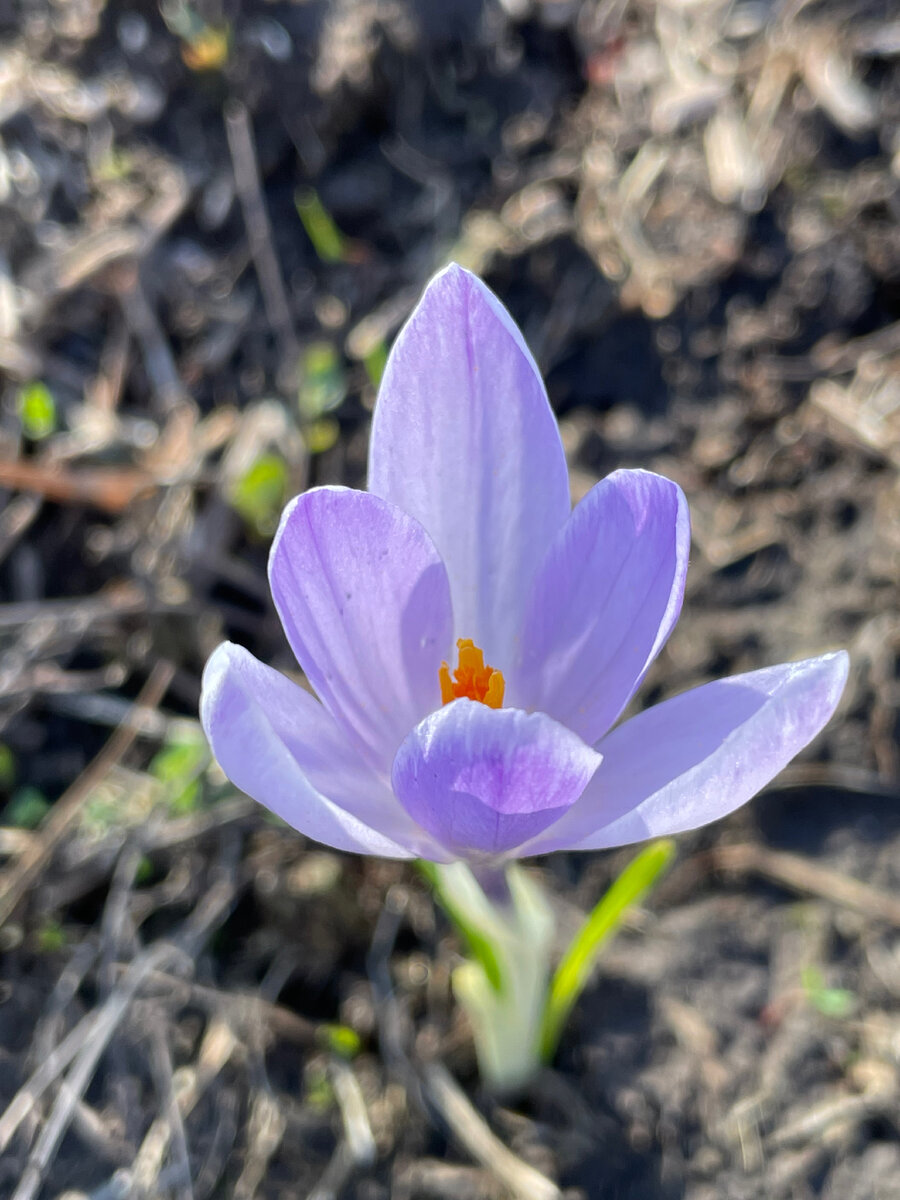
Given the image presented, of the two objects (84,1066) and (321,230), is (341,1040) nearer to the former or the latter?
(84,1066)

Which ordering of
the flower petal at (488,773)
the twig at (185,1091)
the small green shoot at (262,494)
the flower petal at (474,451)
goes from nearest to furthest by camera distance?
1. the flower petal at (488,773)
2. the flower petal at (474,451)
3. the twig at (185,1091)
4. the small green shoot at (262,494)

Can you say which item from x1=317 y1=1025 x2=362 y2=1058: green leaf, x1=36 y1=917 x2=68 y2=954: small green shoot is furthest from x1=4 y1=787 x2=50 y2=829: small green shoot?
x1=317 y1=1025 x2=362 y2=1058: green leaf

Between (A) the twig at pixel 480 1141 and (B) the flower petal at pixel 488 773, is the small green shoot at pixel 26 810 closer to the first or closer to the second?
(A) the twig at pixel 480 1141

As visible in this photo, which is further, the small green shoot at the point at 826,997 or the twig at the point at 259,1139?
the small green shoot at the point at 826,997

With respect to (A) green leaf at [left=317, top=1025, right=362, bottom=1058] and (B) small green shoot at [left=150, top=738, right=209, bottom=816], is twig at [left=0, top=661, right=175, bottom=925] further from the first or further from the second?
(A) green leaf at [left=317, top=1025, right=362, bottom=1058]

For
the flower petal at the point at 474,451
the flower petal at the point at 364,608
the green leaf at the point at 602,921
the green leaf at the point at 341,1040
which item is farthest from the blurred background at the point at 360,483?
the flower petal at the point at 474,451

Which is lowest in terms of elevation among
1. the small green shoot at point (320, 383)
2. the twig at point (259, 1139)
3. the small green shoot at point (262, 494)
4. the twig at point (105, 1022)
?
the twig at point (259, 1139)

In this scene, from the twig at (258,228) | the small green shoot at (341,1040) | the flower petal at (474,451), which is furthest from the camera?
the twig at (258,228)
